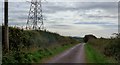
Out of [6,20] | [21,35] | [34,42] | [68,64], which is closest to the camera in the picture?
[6,20]

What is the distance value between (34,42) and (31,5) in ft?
25.0

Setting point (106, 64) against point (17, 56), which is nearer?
point (17, 56)

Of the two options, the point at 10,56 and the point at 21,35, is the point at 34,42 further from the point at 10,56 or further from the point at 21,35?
the point at 10,56

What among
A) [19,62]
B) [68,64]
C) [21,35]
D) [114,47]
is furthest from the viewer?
[114,47]

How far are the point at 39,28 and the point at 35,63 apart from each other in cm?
1705

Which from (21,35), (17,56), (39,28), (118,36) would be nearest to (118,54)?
(118,36)

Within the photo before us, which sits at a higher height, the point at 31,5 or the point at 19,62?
the point at 31,5

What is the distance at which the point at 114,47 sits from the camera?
90.6ft

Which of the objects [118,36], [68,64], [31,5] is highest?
[31,5]

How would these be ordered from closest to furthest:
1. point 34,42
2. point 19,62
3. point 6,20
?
point 19,62, point 6,20, point 34,42

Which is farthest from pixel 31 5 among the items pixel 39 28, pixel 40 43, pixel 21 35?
pixel 21 35

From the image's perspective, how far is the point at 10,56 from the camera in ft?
59.2

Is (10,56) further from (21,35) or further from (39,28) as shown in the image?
(39,28)

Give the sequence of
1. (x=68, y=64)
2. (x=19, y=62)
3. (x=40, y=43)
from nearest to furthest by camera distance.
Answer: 1. (x=19, y=62)
2. (x=68, y=64)
3. (x=40, y=43)
